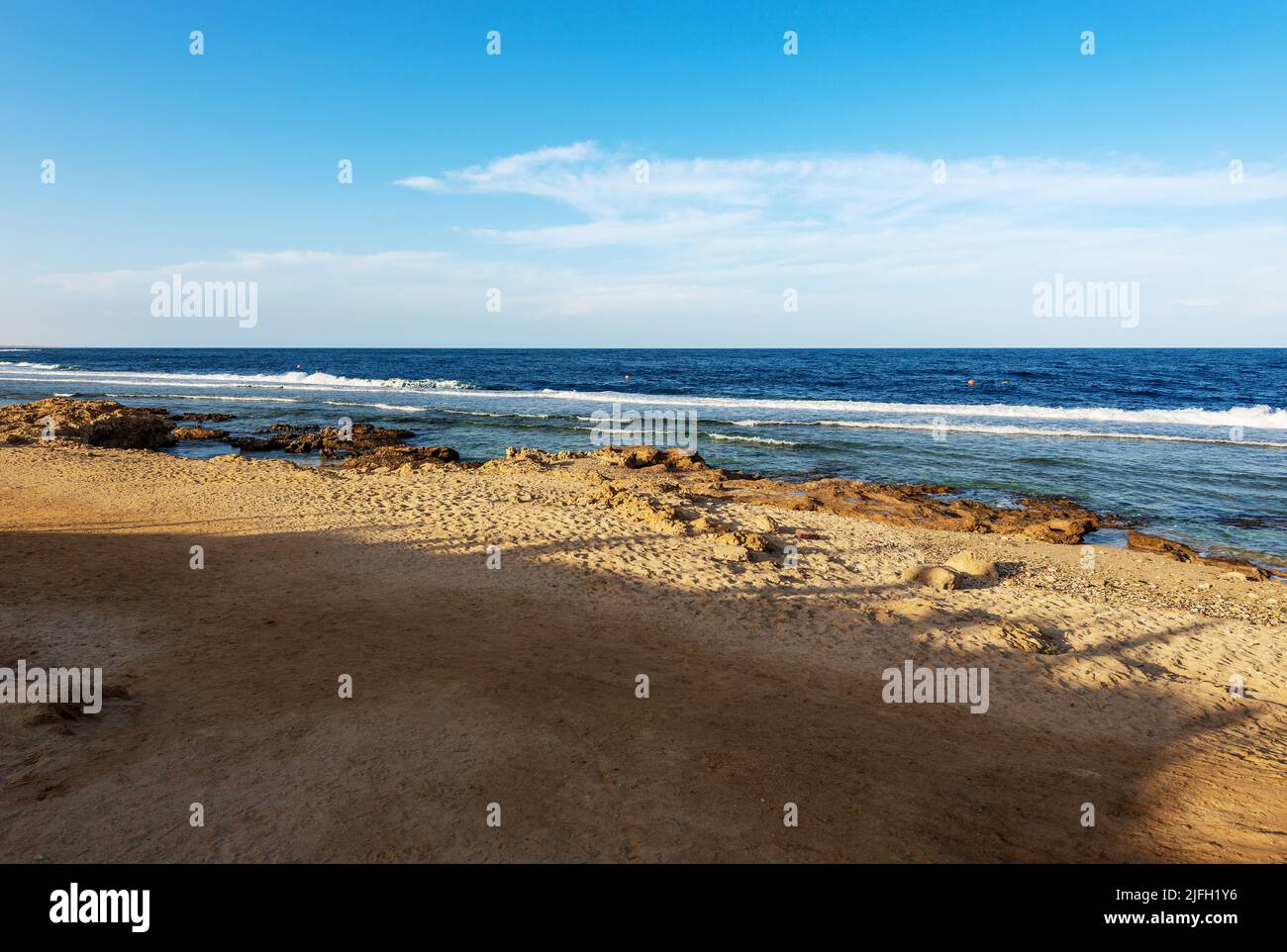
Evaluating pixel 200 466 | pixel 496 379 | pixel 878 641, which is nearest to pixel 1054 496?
pixel 878 641

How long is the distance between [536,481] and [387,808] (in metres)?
15.0

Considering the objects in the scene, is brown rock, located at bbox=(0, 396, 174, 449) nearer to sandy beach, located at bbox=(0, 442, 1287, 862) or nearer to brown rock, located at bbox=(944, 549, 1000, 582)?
sandy beach, located at bbox=(0, 442, 1287, 862)

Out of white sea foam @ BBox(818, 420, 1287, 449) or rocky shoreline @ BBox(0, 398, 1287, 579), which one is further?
white sea foam @ BBox(818, 420, 1287, 449)

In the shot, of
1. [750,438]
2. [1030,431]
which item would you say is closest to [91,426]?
A: [750,438]

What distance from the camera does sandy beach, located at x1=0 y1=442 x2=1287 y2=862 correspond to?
5160mm

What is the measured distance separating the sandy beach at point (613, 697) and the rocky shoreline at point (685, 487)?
2.16 ft

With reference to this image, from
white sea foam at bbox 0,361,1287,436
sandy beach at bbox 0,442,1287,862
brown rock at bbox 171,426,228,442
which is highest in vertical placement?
white sea foam at bbox 0,361,1287,436

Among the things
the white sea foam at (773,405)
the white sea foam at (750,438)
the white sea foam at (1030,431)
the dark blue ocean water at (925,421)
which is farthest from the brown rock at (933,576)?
the white sea foam at (773,405)

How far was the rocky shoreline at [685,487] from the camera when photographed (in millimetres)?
14945

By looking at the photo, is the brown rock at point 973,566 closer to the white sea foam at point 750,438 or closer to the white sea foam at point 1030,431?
the white sea foam at point 750,438

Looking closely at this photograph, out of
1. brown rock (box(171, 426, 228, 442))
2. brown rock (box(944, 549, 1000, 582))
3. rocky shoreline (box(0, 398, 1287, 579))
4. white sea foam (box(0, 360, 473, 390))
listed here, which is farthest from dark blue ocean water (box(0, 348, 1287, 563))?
brown rock (box(944, 549, 1000, 582))

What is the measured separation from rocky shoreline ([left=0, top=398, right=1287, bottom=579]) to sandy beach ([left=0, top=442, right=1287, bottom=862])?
0.66m
